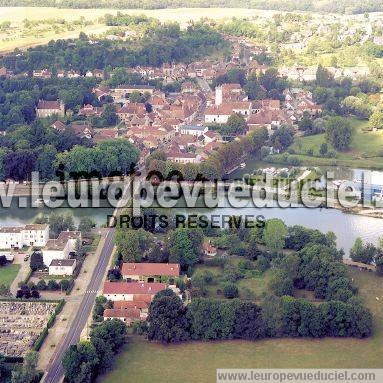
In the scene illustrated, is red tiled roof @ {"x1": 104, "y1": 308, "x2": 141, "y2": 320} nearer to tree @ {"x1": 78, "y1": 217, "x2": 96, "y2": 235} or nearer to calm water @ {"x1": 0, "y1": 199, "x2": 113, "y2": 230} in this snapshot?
tree @ {"x1": 78, "y1": 217, "x2": 96, "y2": 235}

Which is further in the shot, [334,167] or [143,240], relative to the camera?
[334,167]

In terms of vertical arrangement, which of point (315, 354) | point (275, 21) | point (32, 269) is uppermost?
point (275, 21)

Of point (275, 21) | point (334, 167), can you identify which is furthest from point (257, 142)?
point (275, 21)

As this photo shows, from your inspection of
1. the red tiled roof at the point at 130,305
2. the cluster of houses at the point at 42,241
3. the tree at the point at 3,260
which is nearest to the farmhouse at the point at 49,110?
the cluster of houses at the point at 42,241

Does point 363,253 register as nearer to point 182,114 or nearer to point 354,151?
point 354,151

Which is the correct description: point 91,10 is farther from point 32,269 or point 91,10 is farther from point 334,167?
point 32,269

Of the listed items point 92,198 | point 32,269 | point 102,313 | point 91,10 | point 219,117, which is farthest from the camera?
point 91,10

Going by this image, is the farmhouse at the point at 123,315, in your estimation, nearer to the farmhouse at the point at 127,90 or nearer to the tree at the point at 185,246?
the tree at the point at 185,246
